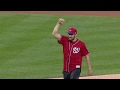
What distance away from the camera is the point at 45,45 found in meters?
16.6

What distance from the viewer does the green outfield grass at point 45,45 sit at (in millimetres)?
13023

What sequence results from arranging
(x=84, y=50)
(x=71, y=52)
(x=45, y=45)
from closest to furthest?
(x=71, y=52) → (x=84, y=50) → (x=45, y=45)

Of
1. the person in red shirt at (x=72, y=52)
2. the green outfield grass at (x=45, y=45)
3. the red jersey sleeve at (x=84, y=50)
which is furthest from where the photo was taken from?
the green outfield grass at (x=45, y=45)

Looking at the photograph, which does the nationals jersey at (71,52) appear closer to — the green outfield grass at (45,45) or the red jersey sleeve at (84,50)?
the red jersey sleeve at (84,50)

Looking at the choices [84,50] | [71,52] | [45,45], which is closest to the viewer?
[71,52]

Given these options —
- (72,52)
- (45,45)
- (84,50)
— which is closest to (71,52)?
(72,52)

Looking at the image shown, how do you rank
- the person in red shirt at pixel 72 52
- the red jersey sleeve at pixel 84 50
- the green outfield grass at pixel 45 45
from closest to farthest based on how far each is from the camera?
the person in red shirt at pixel 72 52, the red jersey sleeve at pixel 84 50, the green outfield grass at pixel 45 45

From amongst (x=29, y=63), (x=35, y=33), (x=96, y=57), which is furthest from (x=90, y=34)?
(x=29, y=63)

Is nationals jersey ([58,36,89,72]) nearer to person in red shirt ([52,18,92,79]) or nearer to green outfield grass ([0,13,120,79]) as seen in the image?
person in red shirt ([52,18,92,79])

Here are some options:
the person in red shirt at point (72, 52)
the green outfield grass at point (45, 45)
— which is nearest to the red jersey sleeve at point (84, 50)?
the person in red shirt at point (72, 52)

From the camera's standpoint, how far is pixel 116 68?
13.1 m

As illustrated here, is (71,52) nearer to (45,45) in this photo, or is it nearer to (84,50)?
(84,50)
